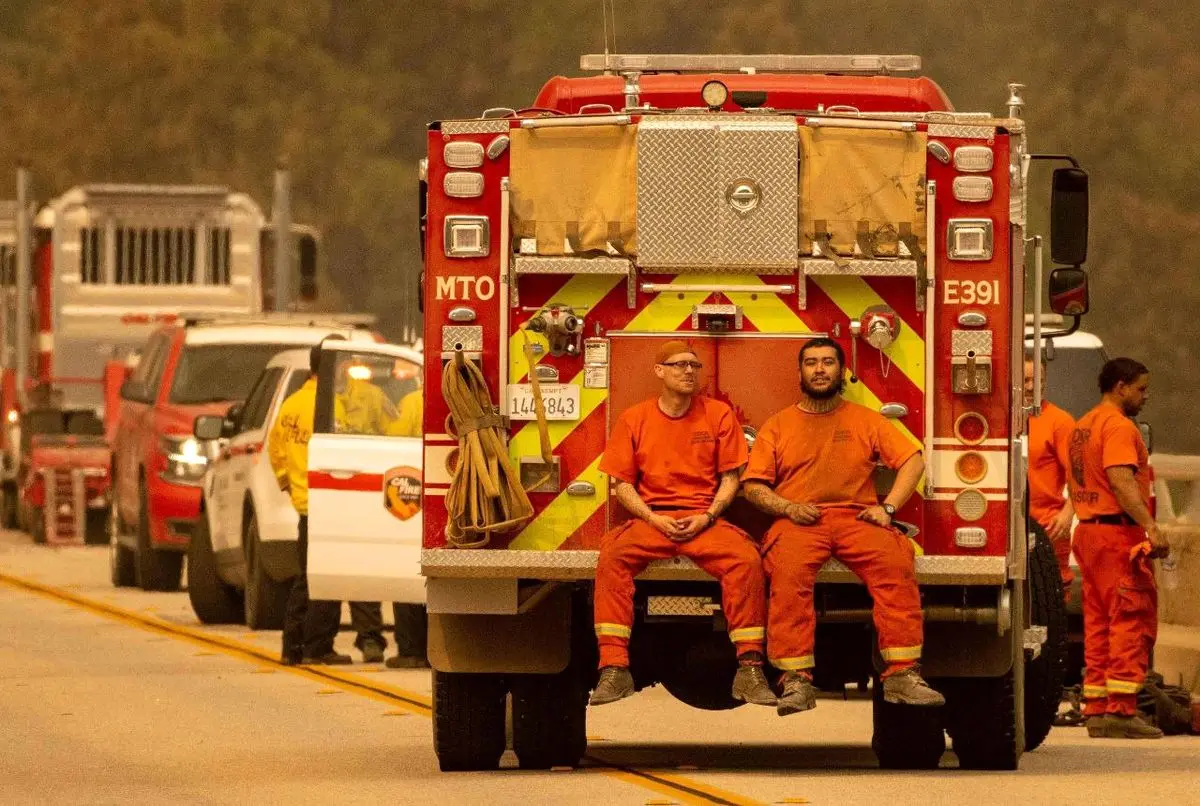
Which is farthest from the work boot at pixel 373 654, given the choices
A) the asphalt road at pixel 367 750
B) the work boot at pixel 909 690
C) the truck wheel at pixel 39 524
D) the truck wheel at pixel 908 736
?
the truck wheel at pixel 39 524

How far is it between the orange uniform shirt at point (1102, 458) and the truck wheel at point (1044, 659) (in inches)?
49.8

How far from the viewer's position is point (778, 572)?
39.5ft

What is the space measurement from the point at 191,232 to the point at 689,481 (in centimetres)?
2292

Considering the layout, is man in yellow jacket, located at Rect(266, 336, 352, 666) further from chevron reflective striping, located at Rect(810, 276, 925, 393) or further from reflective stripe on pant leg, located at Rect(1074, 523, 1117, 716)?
chevron reflective striping, located at Rect(810, 276, 925, 393)

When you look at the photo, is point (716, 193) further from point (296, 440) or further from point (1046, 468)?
point (296, 440)

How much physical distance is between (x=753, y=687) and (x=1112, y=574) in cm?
387

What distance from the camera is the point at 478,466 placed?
12.1 meters

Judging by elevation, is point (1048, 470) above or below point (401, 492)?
above

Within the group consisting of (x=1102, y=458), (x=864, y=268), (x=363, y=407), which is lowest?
(x=1102, y=458)

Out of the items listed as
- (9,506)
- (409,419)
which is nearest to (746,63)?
(409,419)

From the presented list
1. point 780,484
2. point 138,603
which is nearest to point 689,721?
point 780,484

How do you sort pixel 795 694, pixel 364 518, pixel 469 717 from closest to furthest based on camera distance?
pixel 795 694
pixel 469 717
pixel 364 518

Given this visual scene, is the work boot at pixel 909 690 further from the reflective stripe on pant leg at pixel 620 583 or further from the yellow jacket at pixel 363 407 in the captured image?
the yellow jacket at pixel 363 407

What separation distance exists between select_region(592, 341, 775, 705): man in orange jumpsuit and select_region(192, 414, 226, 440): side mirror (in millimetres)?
9857
